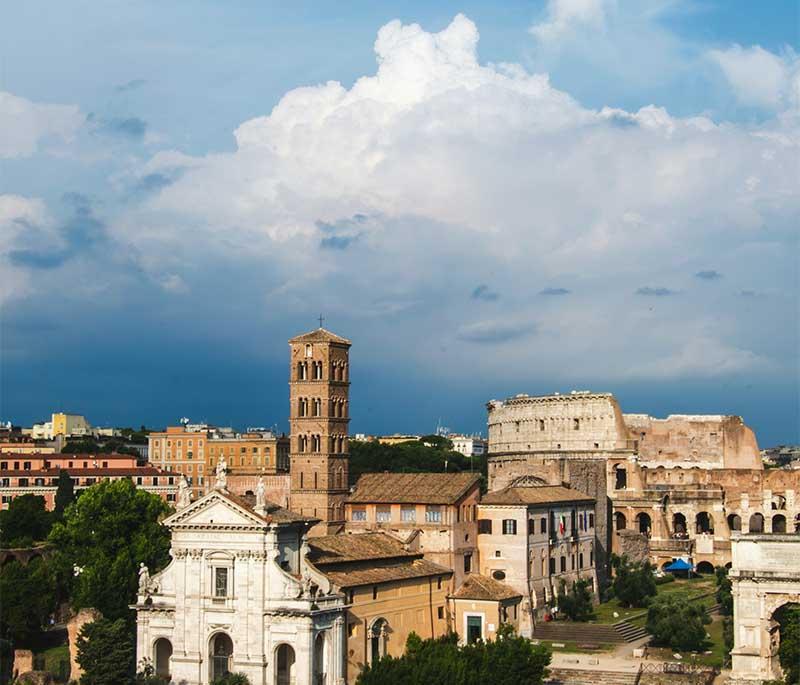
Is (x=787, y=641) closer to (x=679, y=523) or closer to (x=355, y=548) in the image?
(x=355, y=548)

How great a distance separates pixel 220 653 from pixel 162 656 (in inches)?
118

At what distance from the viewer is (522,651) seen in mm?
51781

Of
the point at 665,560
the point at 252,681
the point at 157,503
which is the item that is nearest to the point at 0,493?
the point at 157,503

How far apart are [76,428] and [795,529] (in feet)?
394

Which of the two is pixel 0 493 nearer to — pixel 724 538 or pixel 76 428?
pixel 724 538

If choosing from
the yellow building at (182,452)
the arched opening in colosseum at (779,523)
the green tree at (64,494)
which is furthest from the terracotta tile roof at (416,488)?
the yellow building at (182,452)

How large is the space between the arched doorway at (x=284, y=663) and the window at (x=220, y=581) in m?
3.40

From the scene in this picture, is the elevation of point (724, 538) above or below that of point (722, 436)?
below

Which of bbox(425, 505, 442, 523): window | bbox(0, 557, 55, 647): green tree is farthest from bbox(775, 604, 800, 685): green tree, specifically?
bbox(0, 557, 55, 647): green tree

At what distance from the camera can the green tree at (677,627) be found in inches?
2468

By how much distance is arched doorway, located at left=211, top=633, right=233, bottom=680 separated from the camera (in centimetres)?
5588

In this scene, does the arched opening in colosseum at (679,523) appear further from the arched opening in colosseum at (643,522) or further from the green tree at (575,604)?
the green tree at (575,604)

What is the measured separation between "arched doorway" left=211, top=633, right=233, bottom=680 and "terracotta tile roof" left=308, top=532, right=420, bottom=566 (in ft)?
16.4

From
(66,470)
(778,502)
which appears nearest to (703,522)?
(778,502)
